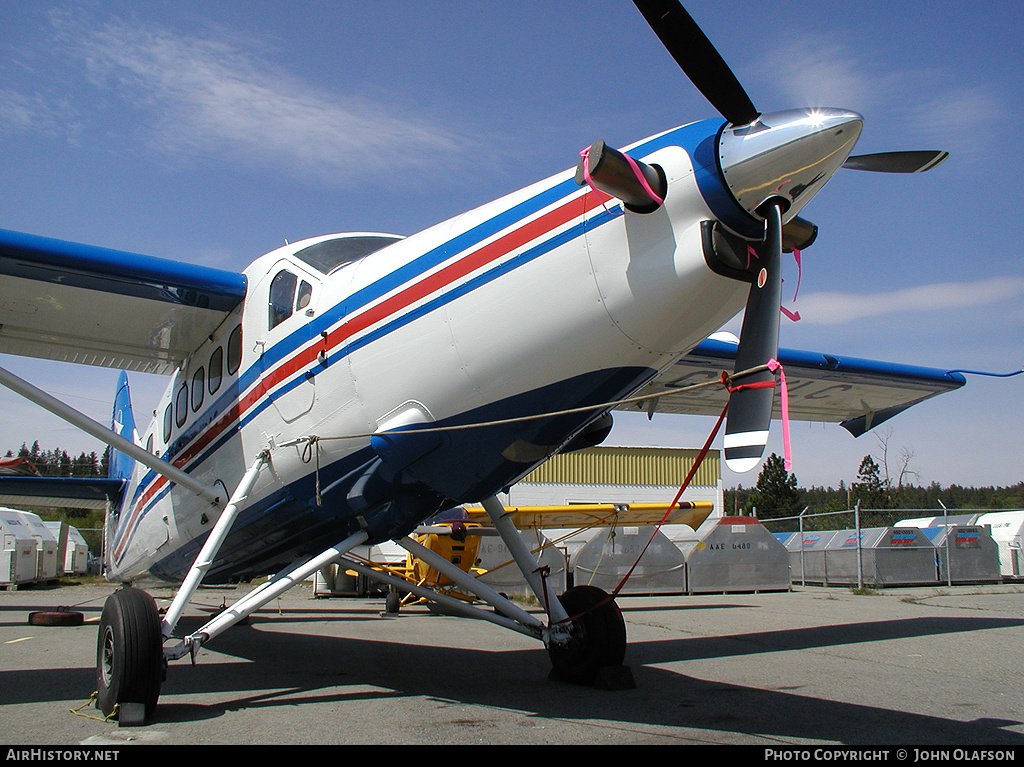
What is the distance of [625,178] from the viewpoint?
154 inches

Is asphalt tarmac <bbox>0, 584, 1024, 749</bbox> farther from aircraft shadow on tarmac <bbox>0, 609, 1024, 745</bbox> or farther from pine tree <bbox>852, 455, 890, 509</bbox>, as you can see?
pine tree <bbox>852, 455, 890, 509</bbox>

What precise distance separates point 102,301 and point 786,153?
605cm

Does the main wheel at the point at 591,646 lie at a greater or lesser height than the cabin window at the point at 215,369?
lesser

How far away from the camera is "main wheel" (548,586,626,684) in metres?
6.34

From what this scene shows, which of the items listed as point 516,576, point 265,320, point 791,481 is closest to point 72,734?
point 265,320

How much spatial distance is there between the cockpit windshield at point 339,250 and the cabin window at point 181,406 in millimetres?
2602

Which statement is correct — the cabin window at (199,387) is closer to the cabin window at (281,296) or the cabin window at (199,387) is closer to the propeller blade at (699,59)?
the cabin window at (281,296)

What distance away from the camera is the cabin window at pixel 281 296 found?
619cm

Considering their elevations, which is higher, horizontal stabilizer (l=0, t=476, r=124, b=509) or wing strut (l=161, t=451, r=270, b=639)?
horizontal stabilizer (l=0, t=476, r=124, b=509)

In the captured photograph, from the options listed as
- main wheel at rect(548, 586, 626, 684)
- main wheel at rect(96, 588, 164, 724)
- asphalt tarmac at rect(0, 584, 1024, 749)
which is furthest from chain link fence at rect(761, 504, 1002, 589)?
main wheel at rect(96, 588, 164, 724)

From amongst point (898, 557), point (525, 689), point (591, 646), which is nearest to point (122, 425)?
point (525, 689)

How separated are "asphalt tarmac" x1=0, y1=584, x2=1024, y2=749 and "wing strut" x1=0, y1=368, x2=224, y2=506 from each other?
176 cm

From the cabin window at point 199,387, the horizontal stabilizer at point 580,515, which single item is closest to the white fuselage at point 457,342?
the cabin window at point 199,387

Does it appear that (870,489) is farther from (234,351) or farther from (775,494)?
(234,351)
